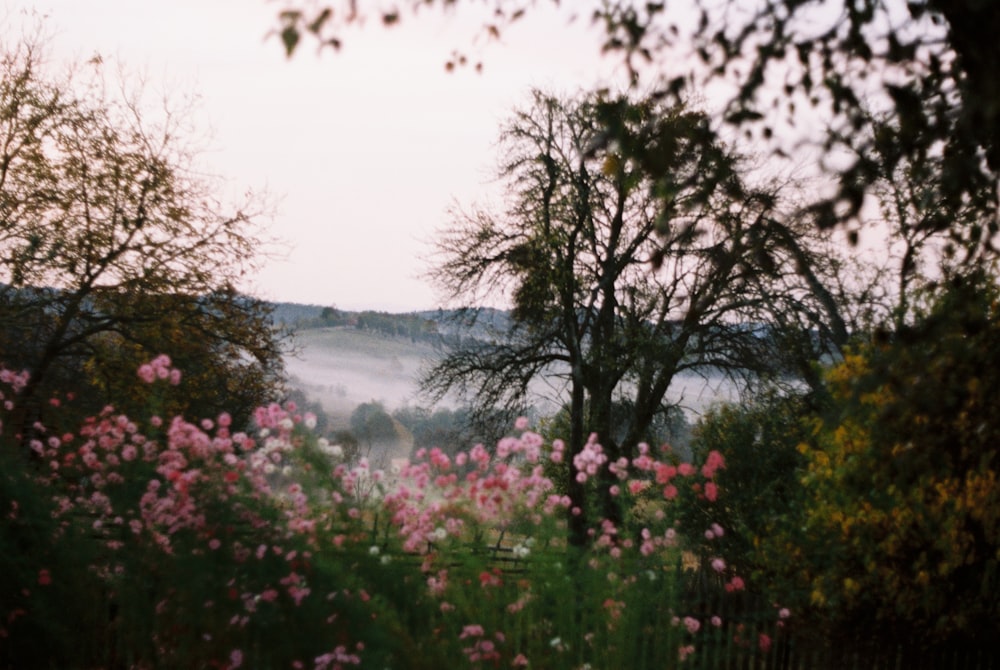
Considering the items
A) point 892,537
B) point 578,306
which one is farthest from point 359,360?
point 892,537

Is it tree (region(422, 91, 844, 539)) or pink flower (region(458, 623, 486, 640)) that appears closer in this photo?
pink flower (region(458, 623, 486, 640))

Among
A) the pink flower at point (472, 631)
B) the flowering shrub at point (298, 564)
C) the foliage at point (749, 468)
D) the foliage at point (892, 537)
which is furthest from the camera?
the foliage at point (749, 468)

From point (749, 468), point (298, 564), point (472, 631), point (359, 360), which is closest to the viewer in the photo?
point (298, 564)

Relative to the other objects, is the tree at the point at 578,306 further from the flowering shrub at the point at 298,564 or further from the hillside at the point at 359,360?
the hillside at the point at 359,360

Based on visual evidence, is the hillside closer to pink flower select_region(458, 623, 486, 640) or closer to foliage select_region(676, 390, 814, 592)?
foliage select_region(676, 390, 814, 592)

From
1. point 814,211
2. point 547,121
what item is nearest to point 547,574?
point 814,211

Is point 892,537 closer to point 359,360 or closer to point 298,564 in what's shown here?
point 298,564

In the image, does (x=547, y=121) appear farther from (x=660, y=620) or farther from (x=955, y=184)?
(x=955, y=184)

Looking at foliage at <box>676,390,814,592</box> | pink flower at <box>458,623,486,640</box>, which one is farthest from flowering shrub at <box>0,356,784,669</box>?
foliage at <box>676,390,814,592</box>

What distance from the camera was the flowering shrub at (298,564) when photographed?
658cm

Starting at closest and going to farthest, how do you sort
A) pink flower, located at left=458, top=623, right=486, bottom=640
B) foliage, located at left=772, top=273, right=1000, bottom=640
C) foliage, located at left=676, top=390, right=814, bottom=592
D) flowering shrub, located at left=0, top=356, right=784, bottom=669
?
flowering shrub, located at left=0, top=356, right=784, bottom=669 < pink flower, located at left=458, top=623, right=486, bottom=640 < foliage, located at left=772, top=273, right=1000, bottom=640 < foliage, located at left=676, top=390, right=814, bottom=592

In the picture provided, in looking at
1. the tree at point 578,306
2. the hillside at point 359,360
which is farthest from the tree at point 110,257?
the hillside at point 359,360

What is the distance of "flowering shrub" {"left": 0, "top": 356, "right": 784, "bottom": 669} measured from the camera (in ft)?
21.6

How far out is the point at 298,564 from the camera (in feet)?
22.0
